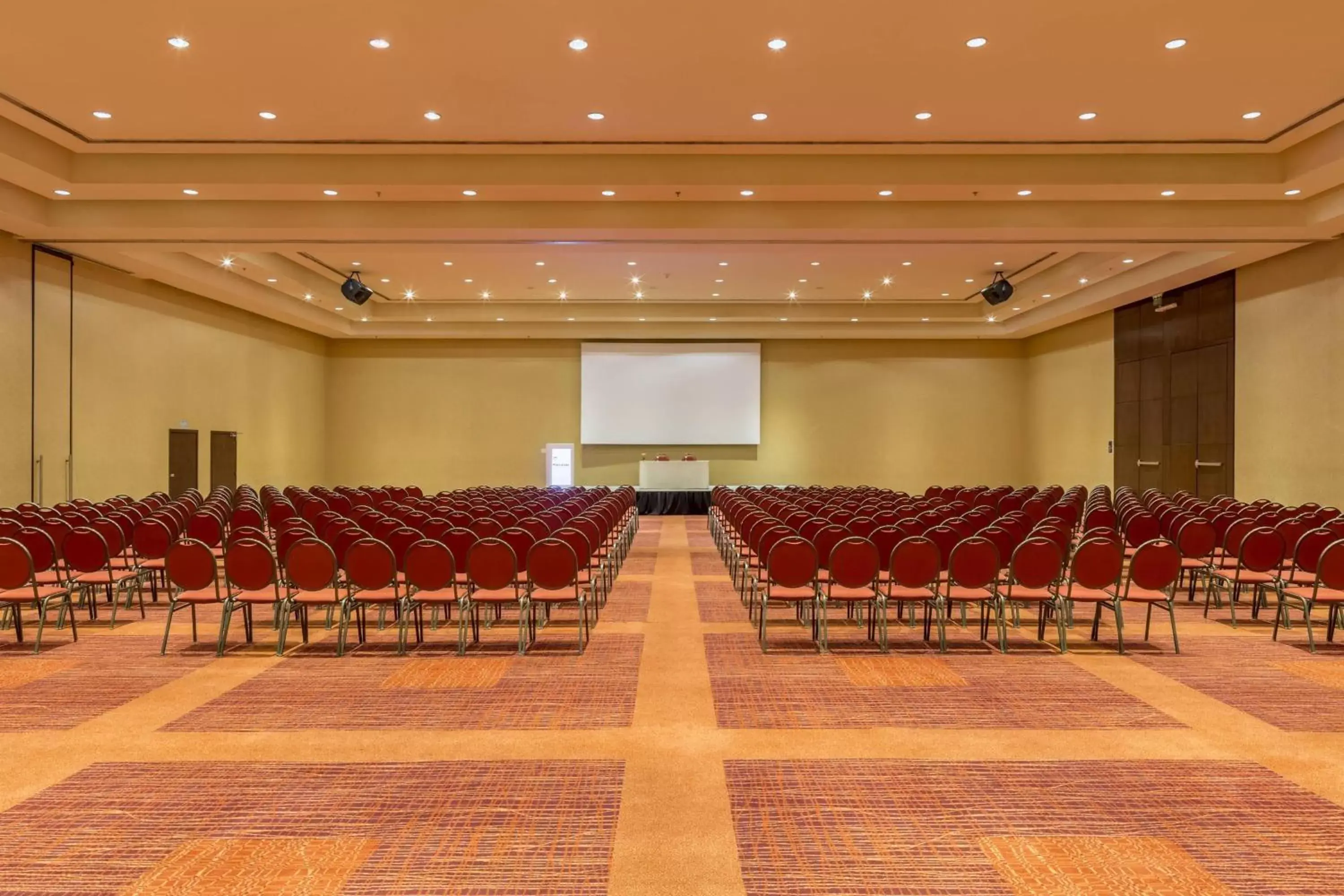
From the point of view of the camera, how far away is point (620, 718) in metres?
5.30

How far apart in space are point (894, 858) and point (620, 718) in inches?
85.4

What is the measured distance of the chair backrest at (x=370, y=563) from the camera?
7.08 metres

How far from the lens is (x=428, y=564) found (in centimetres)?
713

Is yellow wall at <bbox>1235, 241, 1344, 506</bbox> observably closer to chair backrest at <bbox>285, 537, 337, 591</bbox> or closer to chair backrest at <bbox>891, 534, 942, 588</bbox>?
chair backrest at <bbox>891, 534, 942, 588</bbox>

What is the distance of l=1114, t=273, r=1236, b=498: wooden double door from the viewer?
16609 mm

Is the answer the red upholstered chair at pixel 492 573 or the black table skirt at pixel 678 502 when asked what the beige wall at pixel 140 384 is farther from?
the red upholstered chair at pixel 492 573

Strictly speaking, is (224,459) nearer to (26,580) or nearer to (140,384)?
(140,384)

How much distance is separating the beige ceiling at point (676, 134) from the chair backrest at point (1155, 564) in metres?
4.64

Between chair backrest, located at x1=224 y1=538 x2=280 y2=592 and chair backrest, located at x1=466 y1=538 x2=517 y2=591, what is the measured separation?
1523mm

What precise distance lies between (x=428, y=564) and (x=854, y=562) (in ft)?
11.2

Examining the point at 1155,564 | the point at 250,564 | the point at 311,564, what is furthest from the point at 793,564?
the point at 250,564

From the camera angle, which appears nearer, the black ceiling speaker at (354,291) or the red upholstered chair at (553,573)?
the red upholstered chair at (553,573)

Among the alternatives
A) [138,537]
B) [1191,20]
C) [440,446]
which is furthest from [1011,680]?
[440,446]

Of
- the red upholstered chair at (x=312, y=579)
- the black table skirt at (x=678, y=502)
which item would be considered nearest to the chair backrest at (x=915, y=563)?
the red upholstered chair at (x=312, y=579)
